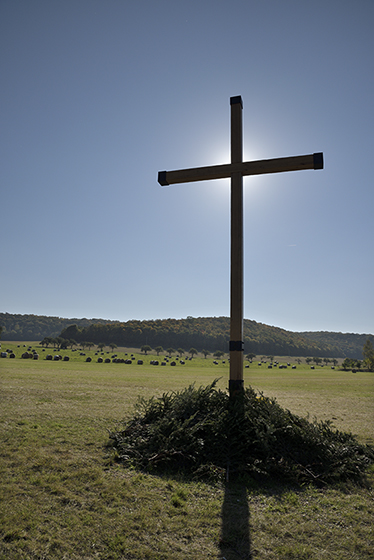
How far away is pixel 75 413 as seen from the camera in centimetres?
829

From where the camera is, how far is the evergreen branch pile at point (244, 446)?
4.72 m

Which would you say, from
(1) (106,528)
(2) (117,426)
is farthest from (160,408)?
(1) (106,528)

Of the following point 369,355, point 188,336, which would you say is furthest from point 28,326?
point 369,355

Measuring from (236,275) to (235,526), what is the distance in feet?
12.6

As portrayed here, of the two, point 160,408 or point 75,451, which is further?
point 160,408

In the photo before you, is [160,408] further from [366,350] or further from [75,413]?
[366,350]

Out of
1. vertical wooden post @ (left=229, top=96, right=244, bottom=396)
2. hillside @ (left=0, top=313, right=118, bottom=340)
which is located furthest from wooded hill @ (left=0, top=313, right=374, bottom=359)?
vertical wooden post @ (left=229, top=96, right=244, bottom=396)

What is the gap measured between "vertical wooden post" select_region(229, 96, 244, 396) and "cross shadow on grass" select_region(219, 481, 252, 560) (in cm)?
190

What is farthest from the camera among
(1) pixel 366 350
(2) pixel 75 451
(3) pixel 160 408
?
(1) pixel 366 350

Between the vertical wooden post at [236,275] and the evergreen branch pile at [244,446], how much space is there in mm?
534

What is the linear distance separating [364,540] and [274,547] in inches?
38.1

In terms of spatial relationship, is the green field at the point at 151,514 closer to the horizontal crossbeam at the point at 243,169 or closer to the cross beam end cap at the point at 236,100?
the horizontal crossbeam at the point at 243,169

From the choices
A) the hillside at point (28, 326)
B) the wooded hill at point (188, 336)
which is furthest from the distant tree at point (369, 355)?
the hillside at point (28, 326)

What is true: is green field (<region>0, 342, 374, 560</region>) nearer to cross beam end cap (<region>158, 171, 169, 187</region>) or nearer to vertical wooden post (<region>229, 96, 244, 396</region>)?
vertical wooden post (<region>229, 96, 244, 396</region>)
